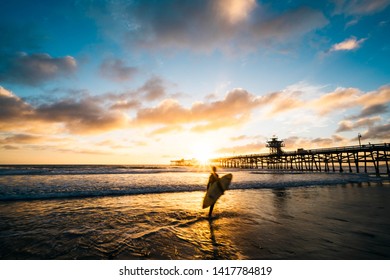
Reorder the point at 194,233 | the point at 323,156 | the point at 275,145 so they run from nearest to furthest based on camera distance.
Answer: the point at 194,233, the point at 323,156, the point at 275,145

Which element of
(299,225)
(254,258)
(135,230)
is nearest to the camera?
(254,258)

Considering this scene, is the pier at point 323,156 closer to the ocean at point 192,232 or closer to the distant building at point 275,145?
the distant building at point 275,145

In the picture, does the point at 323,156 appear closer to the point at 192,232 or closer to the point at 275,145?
the point at 275,145

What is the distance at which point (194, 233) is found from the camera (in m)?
5.64

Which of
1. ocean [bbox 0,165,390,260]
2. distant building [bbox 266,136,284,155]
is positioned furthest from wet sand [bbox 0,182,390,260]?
distant building [bbox 266,136,284,155]

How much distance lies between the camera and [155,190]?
14891 mm

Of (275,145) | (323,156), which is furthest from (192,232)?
(275,145)

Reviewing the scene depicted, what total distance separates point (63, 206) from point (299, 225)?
1043 cm

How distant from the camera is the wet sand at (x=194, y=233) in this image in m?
4.30

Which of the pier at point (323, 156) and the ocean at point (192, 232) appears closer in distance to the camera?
the ocean at point (192, 232)

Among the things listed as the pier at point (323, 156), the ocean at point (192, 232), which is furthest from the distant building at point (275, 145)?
the ocean at point (192, 232)

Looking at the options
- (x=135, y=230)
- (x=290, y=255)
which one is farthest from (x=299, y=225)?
(x=135, y=230)

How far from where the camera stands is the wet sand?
430 cm
